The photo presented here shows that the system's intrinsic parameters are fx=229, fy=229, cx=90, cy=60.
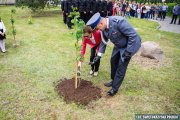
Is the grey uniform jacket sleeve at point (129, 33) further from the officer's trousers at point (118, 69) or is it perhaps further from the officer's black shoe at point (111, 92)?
the officer's black shoe at point (111, 92)

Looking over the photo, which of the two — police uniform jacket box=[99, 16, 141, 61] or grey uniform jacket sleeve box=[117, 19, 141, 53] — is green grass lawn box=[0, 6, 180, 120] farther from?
grey uniform jacket sleeve box=[117, 19, 141, 53]

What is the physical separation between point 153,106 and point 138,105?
1.12ft

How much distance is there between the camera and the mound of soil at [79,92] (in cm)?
528

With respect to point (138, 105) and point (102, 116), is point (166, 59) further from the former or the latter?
point (102, 116)

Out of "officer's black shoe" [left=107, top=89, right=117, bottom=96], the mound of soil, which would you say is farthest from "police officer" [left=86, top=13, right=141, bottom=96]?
the mound of soil

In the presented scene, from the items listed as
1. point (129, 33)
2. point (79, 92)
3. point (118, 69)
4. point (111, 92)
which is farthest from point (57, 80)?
point (129, 33)

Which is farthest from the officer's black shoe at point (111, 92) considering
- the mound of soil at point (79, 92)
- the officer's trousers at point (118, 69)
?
the mound of soil at point (79, 92)

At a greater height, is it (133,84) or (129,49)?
(129,49)

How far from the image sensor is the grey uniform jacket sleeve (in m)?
4.57

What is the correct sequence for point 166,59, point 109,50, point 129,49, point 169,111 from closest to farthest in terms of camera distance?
1. point 129,49
2. point 169,111
3. point 166,59
4. point 109,50

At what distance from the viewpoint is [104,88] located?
19.6ft

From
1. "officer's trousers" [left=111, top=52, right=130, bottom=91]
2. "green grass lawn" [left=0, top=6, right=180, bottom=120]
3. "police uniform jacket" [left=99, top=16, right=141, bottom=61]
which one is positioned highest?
"police uniform jacket" [left=99, top=16, right=141, bottom=61]

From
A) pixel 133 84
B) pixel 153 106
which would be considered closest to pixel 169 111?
pixel 153 106

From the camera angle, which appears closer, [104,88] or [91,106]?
[91,106]
